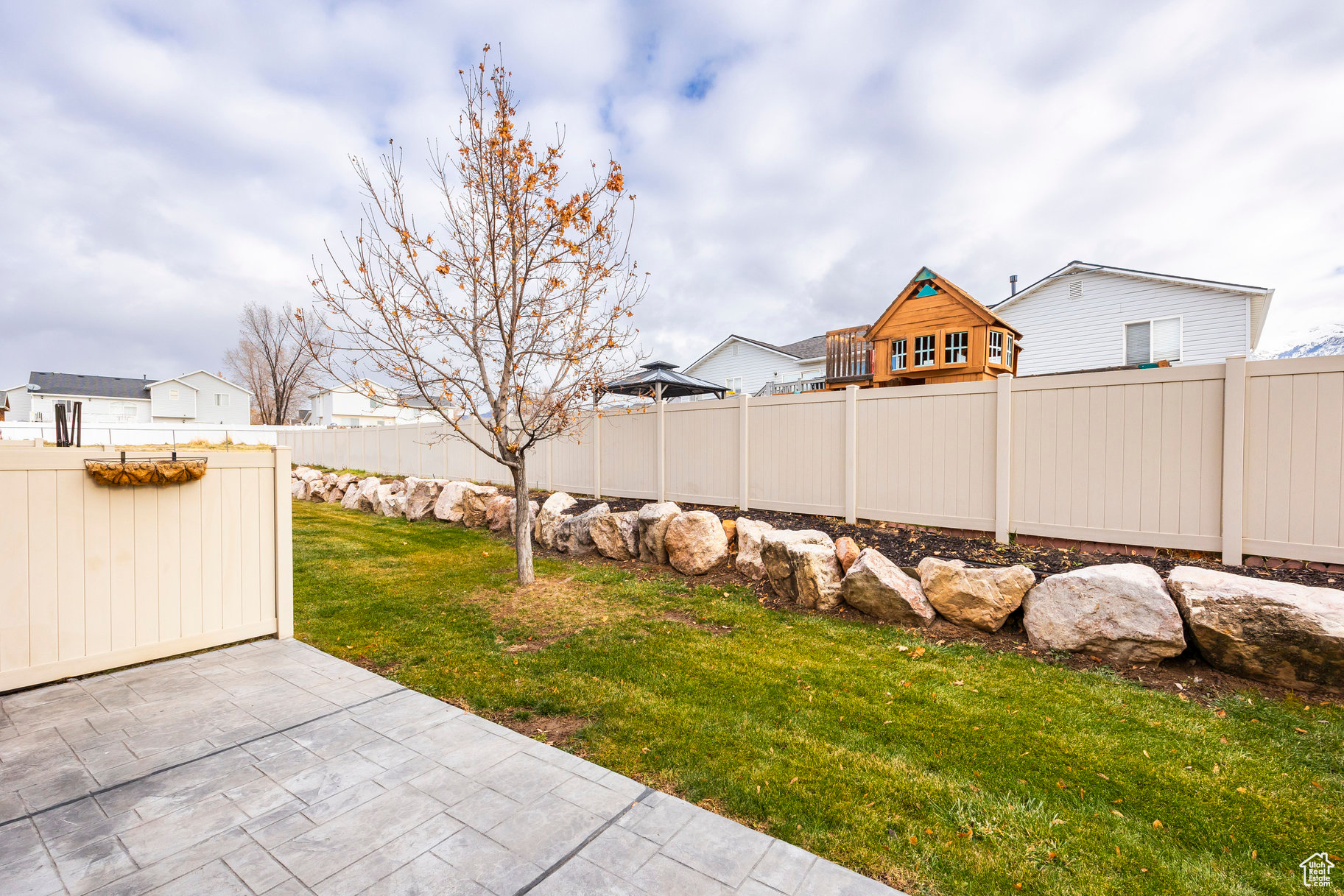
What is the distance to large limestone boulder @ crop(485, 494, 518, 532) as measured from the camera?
8.67 m

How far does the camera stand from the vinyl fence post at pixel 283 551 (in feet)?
12.9

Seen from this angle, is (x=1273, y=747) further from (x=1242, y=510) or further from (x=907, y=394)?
(x=907, y=394)

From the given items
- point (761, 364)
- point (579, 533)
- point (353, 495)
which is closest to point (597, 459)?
point (579, 533)

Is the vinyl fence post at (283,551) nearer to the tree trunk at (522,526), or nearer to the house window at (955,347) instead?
the tree trunk at (522,526)

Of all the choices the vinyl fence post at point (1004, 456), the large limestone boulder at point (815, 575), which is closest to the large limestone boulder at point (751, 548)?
the large limestone boulder at point (815, 575)

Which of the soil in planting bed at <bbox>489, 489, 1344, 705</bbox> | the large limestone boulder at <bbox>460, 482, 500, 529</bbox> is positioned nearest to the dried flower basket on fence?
the soil in planting bed at <bbox>489, 489, 1344, 705</bbox>

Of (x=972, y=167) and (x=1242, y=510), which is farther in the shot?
(x=972, y=167)

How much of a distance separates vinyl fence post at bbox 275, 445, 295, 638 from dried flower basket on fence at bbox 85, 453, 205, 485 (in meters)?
0.47

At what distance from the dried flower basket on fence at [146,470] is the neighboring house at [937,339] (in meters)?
8.56

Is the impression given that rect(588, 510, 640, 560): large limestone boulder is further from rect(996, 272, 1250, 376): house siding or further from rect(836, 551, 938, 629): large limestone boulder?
rect(996, 272, 1250, 376): house siding

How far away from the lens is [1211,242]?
20094 mm

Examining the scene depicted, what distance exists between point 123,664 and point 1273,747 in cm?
649

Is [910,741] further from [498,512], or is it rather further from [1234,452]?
[498,512]

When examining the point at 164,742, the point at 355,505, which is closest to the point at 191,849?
the point at 164,742
